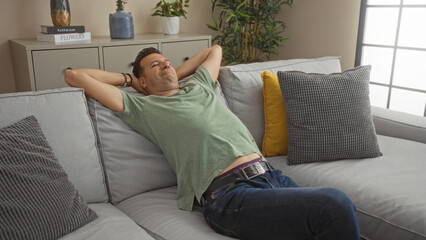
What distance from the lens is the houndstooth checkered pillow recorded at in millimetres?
1796

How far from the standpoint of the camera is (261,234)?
4.21ft

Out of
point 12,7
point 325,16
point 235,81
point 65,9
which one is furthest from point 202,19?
point 235,81

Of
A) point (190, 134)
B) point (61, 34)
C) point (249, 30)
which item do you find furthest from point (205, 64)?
point (249, 30)

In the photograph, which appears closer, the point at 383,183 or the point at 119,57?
the point at 383,183

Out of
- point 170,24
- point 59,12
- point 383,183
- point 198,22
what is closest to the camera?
point 383,183

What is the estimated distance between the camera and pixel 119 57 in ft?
9.14

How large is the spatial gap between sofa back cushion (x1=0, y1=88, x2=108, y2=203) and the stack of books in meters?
1.20

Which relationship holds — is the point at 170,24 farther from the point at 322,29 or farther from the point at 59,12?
the point at 322,29

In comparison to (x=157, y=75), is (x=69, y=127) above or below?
below

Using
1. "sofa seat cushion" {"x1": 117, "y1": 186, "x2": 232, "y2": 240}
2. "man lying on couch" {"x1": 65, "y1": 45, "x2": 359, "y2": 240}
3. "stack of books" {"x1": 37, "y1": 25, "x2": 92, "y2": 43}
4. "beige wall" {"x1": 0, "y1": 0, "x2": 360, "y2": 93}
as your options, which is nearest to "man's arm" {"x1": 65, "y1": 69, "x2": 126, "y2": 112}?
"man lying on couch" {"x1": 65, "y1": 45, "x2": 359, "y2": 240}

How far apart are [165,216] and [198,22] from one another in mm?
2648

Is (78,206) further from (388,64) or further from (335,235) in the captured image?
(388,64)

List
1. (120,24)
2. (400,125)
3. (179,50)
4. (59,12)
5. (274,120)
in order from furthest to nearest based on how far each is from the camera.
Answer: (179,50)
(120,24)
(59,12)
(400,125)
(274,120)

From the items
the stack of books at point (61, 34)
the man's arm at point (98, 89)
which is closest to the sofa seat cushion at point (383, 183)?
the man's arm at point (98, 89)
